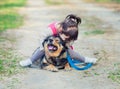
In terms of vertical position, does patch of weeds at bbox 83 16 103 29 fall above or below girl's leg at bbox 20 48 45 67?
below

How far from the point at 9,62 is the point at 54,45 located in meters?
1.07

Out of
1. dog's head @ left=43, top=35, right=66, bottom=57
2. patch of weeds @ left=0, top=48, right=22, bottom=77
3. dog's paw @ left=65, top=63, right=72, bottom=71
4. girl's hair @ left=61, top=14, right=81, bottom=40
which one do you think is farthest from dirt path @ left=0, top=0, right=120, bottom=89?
girl's hair @ left=61, top=14, right=81, bottom=40

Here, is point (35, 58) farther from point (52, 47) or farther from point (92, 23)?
point (92, 23)

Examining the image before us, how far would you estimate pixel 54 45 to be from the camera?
7.71m

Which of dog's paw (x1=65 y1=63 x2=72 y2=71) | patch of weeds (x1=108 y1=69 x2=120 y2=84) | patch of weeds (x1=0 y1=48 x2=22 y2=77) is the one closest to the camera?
Result: patch of weeds (x1=108 y1=69 x2=120 y2=84)

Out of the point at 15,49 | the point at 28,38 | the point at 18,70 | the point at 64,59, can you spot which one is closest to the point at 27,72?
the point at 18,70

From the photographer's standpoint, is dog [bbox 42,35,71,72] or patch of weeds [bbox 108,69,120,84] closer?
patch of weeds [bbox 108,69,120,84]

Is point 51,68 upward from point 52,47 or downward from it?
downward

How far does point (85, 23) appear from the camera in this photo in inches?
607

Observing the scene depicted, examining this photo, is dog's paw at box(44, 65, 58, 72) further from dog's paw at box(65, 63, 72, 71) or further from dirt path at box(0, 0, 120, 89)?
dog's paw at box(65, 63, 72, 71)

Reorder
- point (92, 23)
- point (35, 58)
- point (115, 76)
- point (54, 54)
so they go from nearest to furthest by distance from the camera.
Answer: point (115, 76) → point (54, 54) → point (35, 58) → point (92, 23)

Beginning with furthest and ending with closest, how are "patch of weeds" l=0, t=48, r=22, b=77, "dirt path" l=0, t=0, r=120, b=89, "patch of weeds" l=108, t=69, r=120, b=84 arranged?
1. "patch of weeds" l=0, t=48, r=22, b=77
2. "patch of weeds" l=108, t=69, r=120, b=84
3. "dirt path" l=0, t=0, r=120, b=89

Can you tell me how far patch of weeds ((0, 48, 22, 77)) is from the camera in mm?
7628

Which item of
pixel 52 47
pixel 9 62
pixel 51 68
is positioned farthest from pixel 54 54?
pixel 9 62
